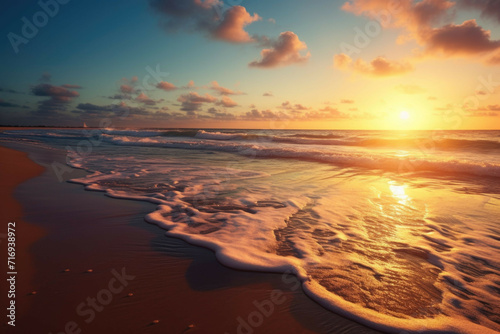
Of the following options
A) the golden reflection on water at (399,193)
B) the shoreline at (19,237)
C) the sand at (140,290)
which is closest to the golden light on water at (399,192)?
the golden reflection on water at (399,193)

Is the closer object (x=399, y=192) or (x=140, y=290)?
(x=140, y=290)

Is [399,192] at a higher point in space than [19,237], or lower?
higher

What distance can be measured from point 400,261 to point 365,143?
2374 cm

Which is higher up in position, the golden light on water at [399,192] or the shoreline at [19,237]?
the golden light on water at [399,192]

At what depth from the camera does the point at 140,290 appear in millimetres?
2229

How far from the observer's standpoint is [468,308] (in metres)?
2.15

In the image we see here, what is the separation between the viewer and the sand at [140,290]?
1.89 metres

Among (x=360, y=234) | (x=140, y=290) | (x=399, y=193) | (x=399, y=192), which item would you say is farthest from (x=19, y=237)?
(x=399, y=192)

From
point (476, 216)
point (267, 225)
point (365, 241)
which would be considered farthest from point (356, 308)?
point (476, 216)

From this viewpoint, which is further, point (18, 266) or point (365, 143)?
point (365, 143)

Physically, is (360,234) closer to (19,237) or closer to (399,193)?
(399,193)

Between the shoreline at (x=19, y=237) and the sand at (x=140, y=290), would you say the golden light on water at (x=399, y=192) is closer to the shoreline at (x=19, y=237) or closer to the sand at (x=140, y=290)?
the sand at (x=140, y=290)

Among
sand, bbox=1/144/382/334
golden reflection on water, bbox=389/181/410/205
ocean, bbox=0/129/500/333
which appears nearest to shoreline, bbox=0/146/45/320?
sand, bbox=1/144/382/334

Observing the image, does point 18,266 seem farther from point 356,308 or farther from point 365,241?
point 365,241
